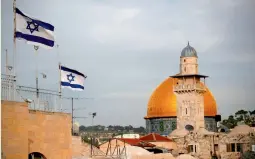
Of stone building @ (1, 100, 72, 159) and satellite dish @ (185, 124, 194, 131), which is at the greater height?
stone building @ (1, 100, 72, 159)

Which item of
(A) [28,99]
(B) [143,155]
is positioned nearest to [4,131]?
(A) [28,99]

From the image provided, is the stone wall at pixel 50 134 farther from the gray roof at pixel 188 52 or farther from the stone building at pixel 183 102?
the stone building at pixel 183 102

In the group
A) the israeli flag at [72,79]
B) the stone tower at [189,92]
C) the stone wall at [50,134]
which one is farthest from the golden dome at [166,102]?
the stone wall at [50,134]

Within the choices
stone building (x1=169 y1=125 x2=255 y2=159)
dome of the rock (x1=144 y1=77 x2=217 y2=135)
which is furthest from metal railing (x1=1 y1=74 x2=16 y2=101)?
dome of the rock (x1=144 y1=77 x2=217 y2=135)

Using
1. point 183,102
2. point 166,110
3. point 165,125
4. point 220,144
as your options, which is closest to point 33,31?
point 220,144

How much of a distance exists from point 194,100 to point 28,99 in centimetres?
Answer: 3403

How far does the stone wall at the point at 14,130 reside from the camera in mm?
11406

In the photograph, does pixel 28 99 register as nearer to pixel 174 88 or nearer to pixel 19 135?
pixel 19 135

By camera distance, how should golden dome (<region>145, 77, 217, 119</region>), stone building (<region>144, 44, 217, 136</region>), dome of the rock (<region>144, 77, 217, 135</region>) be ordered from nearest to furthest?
1. stone building (<region>144, 44, 217, 136</region>)
2. dome of the rock (<region>144, 77, 217, 135</region>)
3. golden dome (<region>145, 77, 217, 119</region>)

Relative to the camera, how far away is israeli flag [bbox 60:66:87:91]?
49.8 feet

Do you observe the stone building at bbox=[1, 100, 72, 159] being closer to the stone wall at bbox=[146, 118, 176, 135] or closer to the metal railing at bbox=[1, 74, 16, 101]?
the metal railing at bbox=[1, 74, 16, 101]

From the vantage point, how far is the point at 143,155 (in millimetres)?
29188

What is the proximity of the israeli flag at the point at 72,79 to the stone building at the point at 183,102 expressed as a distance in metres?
30.0

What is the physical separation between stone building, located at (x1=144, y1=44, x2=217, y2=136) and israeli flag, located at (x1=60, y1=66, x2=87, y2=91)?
30.0 metres
